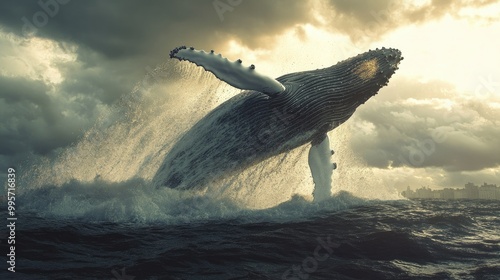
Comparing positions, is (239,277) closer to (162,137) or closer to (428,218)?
(428,218)

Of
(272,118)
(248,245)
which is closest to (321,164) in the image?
(272,118)

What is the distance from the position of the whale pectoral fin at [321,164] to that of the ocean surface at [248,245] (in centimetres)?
177

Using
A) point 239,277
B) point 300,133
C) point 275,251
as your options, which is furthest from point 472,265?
point 300,133

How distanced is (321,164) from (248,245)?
5737 mm

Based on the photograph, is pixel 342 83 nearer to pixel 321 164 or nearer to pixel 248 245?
pixel 321 164

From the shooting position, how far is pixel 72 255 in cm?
612

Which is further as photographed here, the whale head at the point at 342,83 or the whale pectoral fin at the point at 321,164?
the whale pectoral fin at the point at 321,164

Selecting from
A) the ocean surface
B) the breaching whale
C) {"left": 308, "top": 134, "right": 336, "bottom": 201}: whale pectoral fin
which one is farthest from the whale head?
the ocean surface

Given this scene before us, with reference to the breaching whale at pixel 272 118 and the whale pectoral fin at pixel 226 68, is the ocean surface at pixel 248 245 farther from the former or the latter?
the whale pectoral fin at pixel 226 68

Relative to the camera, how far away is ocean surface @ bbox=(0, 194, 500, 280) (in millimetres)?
5676

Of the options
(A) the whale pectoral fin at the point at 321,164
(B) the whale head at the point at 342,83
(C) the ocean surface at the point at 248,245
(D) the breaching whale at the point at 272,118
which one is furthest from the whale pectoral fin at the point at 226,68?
(A) the whale pectoral fin at the point at 321,164

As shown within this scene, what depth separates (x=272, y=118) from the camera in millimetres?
10148

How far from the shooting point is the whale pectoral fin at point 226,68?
9039 mm

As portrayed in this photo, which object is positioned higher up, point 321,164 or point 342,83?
point 342,83
